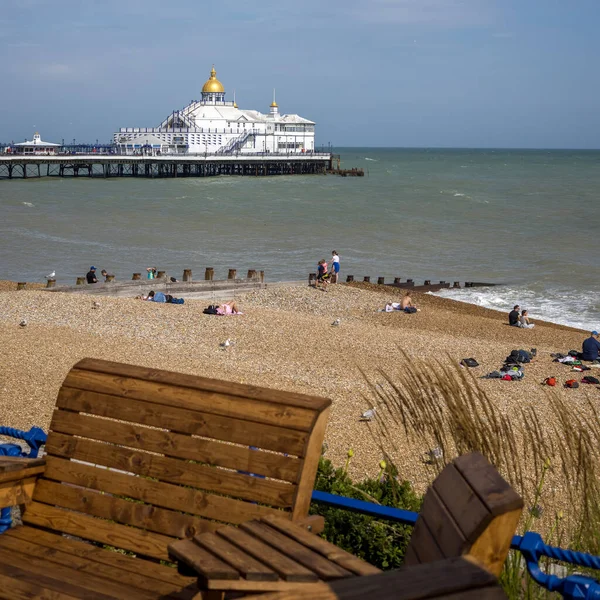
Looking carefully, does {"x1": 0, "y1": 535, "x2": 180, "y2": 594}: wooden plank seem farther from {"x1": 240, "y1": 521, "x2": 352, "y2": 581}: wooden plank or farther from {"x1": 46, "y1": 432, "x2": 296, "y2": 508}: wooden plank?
{"x1": 240, "y1": 521, "x2": 352, "y2": 581}: wooden plank

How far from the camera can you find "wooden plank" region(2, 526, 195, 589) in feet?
8.43

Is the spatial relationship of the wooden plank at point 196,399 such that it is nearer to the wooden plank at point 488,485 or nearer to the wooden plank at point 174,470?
the wooden plank at point 174,470

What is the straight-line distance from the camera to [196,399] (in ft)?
9.13

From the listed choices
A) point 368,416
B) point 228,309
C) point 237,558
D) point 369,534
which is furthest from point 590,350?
point 237,558

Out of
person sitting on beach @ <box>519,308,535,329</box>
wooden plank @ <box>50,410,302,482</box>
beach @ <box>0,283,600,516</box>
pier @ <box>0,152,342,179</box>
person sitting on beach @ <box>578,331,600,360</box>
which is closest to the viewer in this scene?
wooden plank @ <box>50,410,302,482</box>

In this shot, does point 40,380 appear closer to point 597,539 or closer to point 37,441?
point 37,441

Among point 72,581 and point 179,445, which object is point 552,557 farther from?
point 72,581

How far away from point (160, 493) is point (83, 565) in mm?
310

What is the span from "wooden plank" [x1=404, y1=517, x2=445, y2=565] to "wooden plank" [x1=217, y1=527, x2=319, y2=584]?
300mm

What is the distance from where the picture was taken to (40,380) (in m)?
9.88

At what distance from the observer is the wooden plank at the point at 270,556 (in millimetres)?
1933

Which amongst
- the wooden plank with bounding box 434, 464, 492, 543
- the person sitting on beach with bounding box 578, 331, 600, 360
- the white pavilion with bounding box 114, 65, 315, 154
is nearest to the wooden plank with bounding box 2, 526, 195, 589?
the wooden plank with bounding box 434, 464, 492, 543

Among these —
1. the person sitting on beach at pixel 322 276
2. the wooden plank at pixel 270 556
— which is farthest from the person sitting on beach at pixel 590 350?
the wooden plank at pixel 270 556

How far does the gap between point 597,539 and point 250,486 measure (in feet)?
4.38
